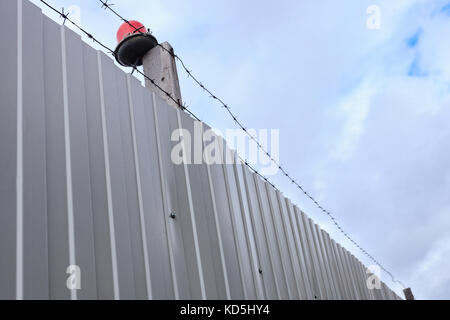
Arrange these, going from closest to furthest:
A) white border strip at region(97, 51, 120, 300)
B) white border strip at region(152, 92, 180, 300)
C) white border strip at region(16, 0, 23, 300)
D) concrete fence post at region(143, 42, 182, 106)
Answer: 1. white border strip at region(16, 0, 23, 300)
2. white border strip at region(97, 51, 120, 300)
3. white border strip at region(152, 92, 180, 300)
4. concrete fence post at region(143, 42, 182, 106)

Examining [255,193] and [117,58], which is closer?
[255,193]

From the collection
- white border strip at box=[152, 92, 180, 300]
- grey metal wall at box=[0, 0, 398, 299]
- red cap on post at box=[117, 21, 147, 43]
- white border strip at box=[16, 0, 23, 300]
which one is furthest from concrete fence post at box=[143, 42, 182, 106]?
white border strip at box=[16, 0, 23, 300]

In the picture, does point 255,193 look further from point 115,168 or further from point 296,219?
point 115,168

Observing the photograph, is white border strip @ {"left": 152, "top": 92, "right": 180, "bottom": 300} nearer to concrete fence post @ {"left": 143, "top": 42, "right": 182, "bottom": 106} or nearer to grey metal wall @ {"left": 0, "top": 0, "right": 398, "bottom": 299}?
grey metal wall @ {"left": 0, "top": 0, "right": 398, "bottom": 299}

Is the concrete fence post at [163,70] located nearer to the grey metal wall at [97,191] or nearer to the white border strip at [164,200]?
the grey metal wall at [97,191]

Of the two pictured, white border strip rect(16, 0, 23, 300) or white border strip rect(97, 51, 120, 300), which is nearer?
white border strip rect(16, 0, 23, 300)

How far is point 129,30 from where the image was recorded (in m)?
5.22

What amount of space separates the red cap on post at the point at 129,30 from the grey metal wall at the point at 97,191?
158 cm

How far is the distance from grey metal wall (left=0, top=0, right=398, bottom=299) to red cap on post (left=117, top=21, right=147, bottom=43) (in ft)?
5.19

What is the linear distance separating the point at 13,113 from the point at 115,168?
0.75m

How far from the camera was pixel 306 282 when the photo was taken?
570 cm

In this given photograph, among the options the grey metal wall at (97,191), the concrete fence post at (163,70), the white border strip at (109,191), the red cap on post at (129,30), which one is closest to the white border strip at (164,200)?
the grey metal wall at (97,191)

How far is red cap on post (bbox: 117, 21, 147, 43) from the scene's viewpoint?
5.14 metres
